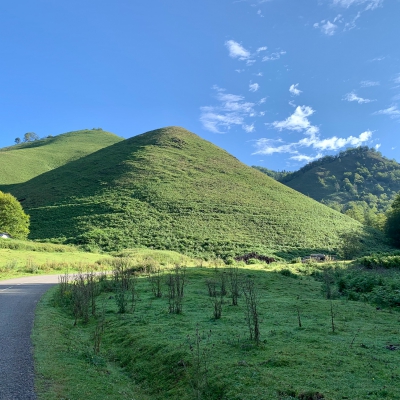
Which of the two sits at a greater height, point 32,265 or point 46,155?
point 46,155

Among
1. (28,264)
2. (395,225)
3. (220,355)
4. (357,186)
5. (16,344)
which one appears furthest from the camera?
(357,186)

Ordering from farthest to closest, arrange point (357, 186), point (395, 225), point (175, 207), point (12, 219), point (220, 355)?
point (357, 186), point (175, 207), point (395, 225), point (12, 219), point (220, 355)

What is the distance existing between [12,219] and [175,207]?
28.8 meters

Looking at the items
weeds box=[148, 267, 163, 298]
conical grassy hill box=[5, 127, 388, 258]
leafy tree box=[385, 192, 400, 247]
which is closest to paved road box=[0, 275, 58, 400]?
weeds box=[148, 267, 163, 298]

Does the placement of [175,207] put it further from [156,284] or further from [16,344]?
[16,344]

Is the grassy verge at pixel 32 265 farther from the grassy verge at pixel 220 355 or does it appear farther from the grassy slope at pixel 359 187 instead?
the grassy slope at pixel 359 187

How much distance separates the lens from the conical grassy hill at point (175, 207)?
51.3 meters

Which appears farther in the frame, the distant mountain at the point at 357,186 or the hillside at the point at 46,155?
the distant mountain at the point at 357,186

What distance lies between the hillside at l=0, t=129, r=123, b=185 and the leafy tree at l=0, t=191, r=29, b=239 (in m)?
55.3

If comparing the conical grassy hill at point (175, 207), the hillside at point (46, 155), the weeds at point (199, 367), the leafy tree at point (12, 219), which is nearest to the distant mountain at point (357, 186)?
the conical grassy hill at point (175, 207)

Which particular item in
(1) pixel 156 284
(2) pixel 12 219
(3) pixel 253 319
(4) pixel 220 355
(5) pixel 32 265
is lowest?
(4) pixel 220 355

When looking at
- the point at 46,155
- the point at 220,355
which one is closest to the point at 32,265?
the point at 220,355

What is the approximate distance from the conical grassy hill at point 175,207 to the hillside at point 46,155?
76.4 feet

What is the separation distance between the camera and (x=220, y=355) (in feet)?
22.1
